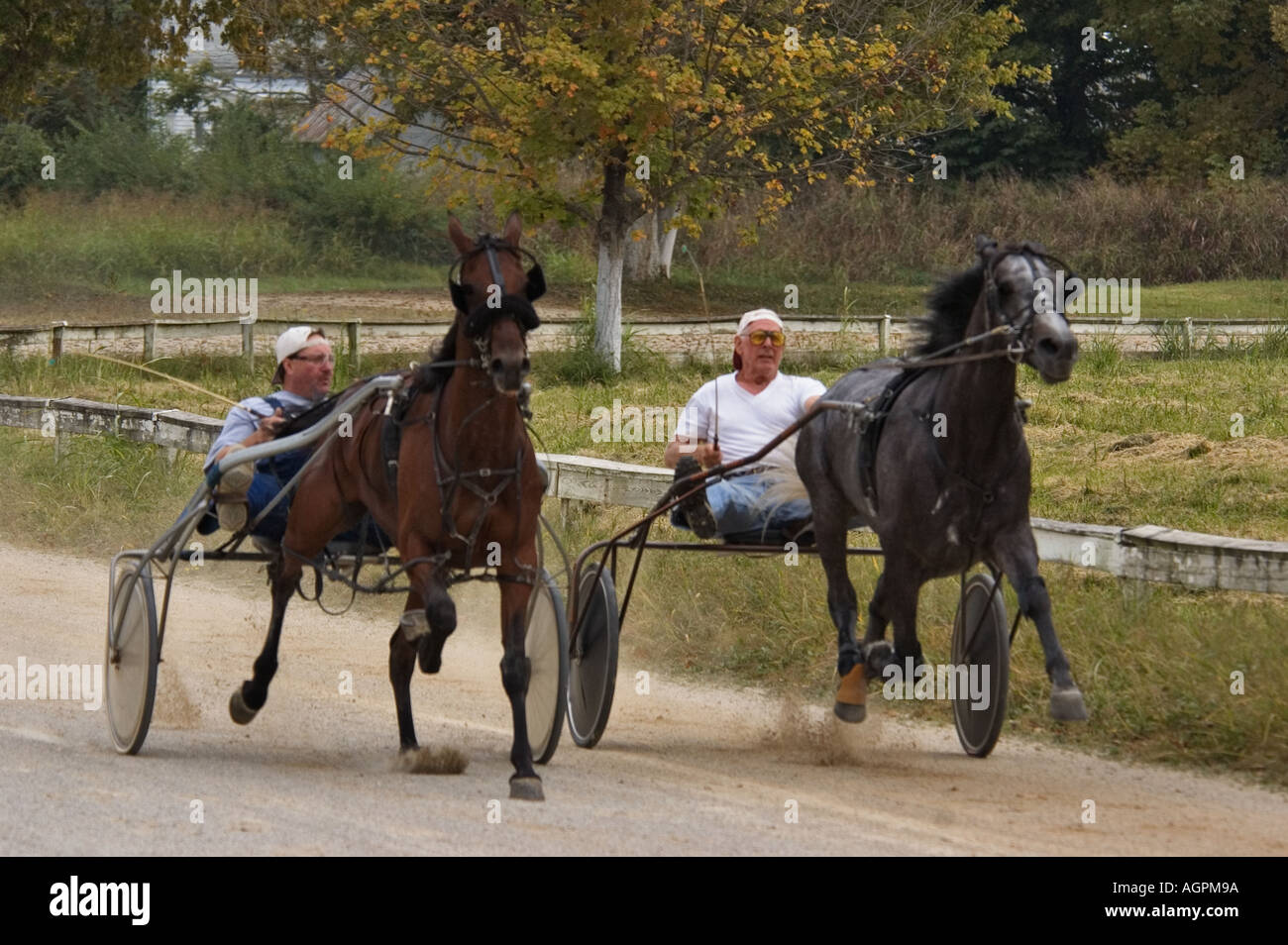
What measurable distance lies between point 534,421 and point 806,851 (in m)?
10.8

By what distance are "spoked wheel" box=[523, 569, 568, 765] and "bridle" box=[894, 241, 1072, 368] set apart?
1.56 metres

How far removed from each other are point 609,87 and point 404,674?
1227 cm

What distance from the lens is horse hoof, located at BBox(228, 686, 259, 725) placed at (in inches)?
284

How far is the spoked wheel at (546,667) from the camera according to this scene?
6.59 meters

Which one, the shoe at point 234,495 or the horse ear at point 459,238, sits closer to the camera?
the horse ear at point 459,238

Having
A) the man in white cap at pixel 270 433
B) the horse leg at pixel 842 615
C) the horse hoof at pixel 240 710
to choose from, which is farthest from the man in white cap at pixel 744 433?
the horse hoof at pixel 240 710

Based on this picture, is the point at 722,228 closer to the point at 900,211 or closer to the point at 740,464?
the point at 900,211

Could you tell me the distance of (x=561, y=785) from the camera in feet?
20.6

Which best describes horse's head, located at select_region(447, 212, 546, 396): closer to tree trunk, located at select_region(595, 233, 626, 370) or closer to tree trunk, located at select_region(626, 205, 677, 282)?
tree trunk, located at select_region(595, 233, 626, 370)

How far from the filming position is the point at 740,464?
23.7ft

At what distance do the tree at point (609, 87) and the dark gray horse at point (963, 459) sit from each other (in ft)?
37.8

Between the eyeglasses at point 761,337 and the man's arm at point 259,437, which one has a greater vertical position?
the eyeglasses at point 761,337

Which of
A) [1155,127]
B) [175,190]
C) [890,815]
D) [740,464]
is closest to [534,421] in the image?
[740,464]

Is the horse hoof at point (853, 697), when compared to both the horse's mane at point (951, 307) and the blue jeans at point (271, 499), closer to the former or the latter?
the horse's mane at point (951, 307)
